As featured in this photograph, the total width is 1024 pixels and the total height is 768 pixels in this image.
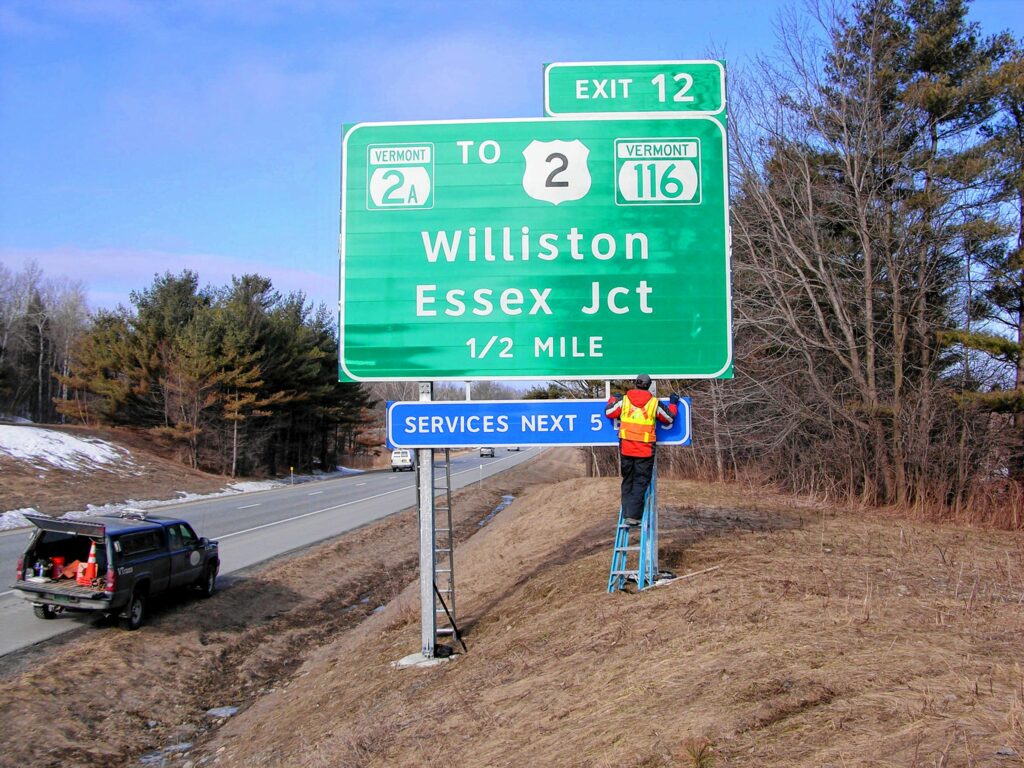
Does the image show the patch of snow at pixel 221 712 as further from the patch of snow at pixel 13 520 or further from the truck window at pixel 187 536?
the patch of snow at pixel 13 520

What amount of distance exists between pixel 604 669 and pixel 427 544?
118 inches

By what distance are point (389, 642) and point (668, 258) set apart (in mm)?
→ 5627

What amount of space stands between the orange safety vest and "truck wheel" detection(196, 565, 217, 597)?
28.2ft

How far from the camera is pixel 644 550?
8.34 m

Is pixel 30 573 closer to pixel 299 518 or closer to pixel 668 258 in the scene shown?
pixel 668 258

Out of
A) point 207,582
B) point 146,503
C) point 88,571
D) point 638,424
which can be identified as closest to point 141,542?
point 88,571

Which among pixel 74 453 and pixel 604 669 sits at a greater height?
pixel 74 453

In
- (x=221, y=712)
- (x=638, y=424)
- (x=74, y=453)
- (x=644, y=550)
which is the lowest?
(x=221, y=712)

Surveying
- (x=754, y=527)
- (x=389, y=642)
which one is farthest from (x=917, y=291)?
(x=389, y=642)

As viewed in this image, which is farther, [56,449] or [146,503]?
[56,449]

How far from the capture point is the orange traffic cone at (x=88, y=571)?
36.7ft

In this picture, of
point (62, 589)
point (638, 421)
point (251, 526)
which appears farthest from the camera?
point (251, 526)

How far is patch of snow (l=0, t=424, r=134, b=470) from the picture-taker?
113 feet

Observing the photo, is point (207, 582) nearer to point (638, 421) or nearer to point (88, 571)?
point (88, 571)
